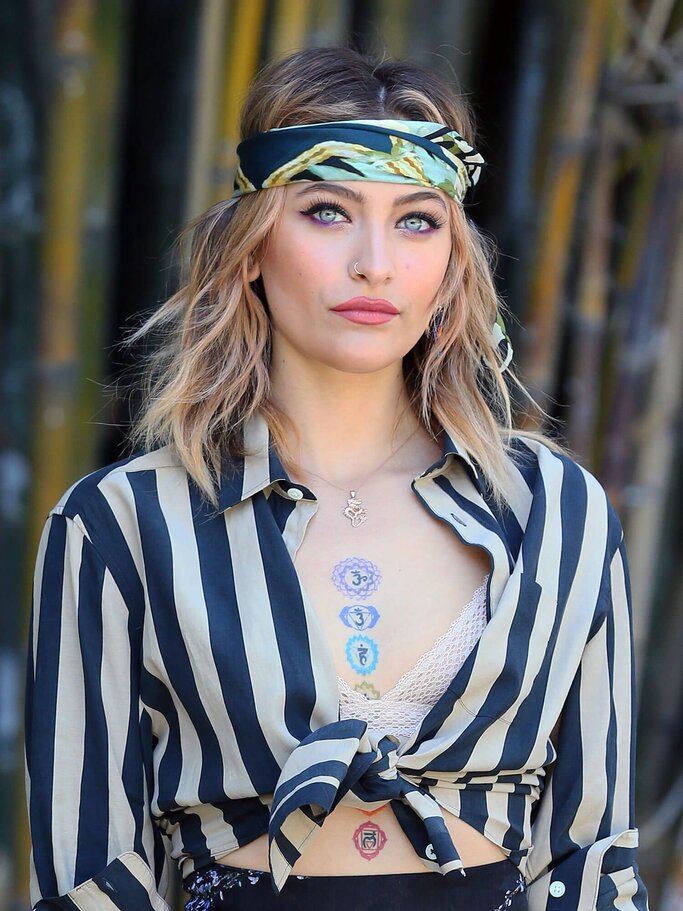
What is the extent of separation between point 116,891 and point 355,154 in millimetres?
938

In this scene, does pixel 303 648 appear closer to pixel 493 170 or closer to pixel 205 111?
pixel 205 111

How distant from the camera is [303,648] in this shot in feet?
4.91

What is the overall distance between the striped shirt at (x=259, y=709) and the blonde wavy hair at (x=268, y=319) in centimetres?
7

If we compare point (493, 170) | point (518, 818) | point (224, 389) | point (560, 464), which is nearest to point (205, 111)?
point (493, 170)

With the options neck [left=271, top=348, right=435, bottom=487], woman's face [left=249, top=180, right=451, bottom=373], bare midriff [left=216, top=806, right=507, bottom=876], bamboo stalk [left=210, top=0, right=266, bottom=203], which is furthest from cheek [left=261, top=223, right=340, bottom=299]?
bamboo stalk [left=210, top=0, right=266, bottom=203]

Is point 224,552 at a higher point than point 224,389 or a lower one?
lower

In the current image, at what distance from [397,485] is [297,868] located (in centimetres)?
51

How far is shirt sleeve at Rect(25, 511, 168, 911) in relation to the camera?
152cm

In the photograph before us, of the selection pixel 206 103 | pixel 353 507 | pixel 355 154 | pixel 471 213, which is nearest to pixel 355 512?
pixel 353 507

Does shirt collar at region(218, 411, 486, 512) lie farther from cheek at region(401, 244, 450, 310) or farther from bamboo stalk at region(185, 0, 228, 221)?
bamboo stalk at region(185, 0, 228, 221)

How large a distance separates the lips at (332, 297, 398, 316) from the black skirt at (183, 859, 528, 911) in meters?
0.68

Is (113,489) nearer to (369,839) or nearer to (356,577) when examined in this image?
A: (356,577)

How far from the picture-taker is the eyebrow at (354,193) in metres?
1.59

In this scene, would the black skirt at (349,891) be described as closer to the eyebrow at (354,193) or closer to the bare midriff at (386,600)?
the bare midriff at (386,600)
